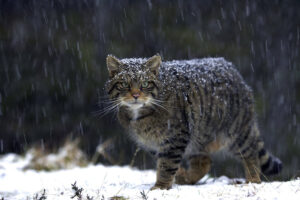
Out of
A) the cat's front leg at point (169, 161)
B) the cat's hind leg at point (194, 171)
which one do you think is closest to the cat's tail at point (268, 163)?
the cat's hind leg at point (194, 171)

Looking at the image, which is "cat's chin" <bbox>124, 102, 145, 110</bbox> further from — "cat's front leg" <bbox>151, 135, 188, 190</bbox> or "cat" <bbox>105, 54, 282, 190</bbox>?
"cat's front leg" <bbox>151, 135, 188, 190</bbox>

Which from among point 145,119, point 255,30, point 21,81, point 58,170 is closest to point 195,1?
point 255,30

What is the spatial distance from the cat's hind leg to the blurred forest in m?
3.65

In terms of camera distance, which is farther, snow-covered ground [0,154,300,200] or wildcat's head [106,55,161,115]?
wildcat's head [106,55,161,115]

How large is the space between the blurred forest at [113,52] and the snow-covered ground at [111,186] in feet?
7.26

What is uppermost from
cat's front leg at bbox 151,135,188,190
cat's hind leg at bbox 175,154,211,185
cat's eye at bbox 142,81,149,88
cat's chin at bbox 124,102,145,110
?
cat's eye at bbox 142,81,149,88

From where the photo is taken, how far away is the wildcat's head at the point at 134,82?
4.70 metres

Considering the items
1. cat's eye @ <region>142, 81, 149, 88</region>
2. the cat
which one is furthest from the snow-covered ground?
cat's eye @ <region>142, 81, 149, 88</region>

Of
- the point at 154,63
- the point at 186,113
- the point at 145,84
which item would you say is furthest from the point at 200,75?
the point at 145,84

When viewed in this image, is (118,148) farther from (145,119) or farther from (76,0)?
(145,119)

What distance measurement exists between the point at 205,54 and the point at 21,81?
4.98 meters

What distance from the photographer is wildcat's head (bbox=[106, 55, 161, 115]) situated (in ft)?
15.4

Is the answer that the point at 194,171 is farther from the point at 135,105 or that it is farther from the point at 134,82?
the point at 134,82

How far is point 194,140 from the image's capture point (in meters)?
5.29
